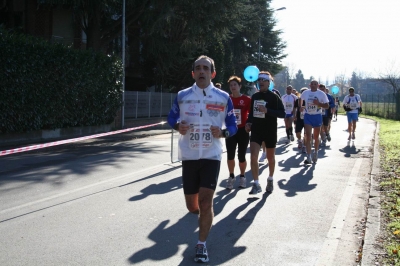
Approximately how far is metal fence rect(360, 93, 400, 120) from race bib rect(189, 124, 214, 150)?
37.4 meters

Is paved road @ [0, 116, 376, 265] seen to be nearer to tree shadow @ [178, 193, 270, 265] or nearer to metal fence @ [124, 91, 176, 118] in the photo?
tree shadow @ [178, 193, 270, 265]

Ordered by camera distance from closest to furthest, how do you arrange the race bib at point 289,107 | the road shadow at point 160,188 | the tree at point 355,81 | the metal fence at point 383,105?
1. the road shadow at point 160,188
2. the race bib at point 289,107
3. the metal fence at point 383,105
4. the tree at point 355,81

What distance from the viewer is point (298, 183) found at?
947 cm

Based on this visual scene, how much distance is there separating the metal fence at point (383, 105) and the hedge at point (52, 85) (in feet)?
85.0

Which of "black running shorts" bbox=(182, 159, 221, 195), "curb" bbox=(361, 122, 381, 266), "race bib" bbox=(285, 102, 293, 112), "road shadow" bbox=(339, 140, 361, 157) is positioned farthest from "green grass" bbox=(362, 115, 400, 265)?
"race bib" bbox=(285, 102, 293, 112)

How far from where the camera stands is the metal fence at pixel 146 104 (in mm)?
26406

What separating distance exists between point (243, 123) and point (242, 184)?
109 cm

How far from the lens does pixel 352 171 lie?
11.2 metres

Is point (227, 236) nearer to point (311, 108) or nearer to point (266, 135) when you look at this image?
point (266, 135)

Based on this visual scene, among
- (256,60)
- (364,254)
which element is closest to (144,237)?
(364,254)

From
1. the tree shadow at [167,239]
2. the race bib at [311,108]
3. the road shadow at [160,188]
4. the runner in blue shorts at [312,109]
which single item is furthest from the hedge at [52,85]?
the tree shadow at [167,239]

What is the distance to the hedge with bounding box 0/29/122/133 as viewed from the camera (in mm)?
15570

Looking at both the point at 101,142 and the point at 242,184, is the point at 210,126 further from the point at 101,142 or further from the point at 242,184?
the point at 101,142

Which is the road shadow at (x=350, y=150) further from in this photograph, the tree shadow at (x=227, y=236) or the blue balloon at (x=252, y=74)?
the tree shadow at (x=227, y=236)
